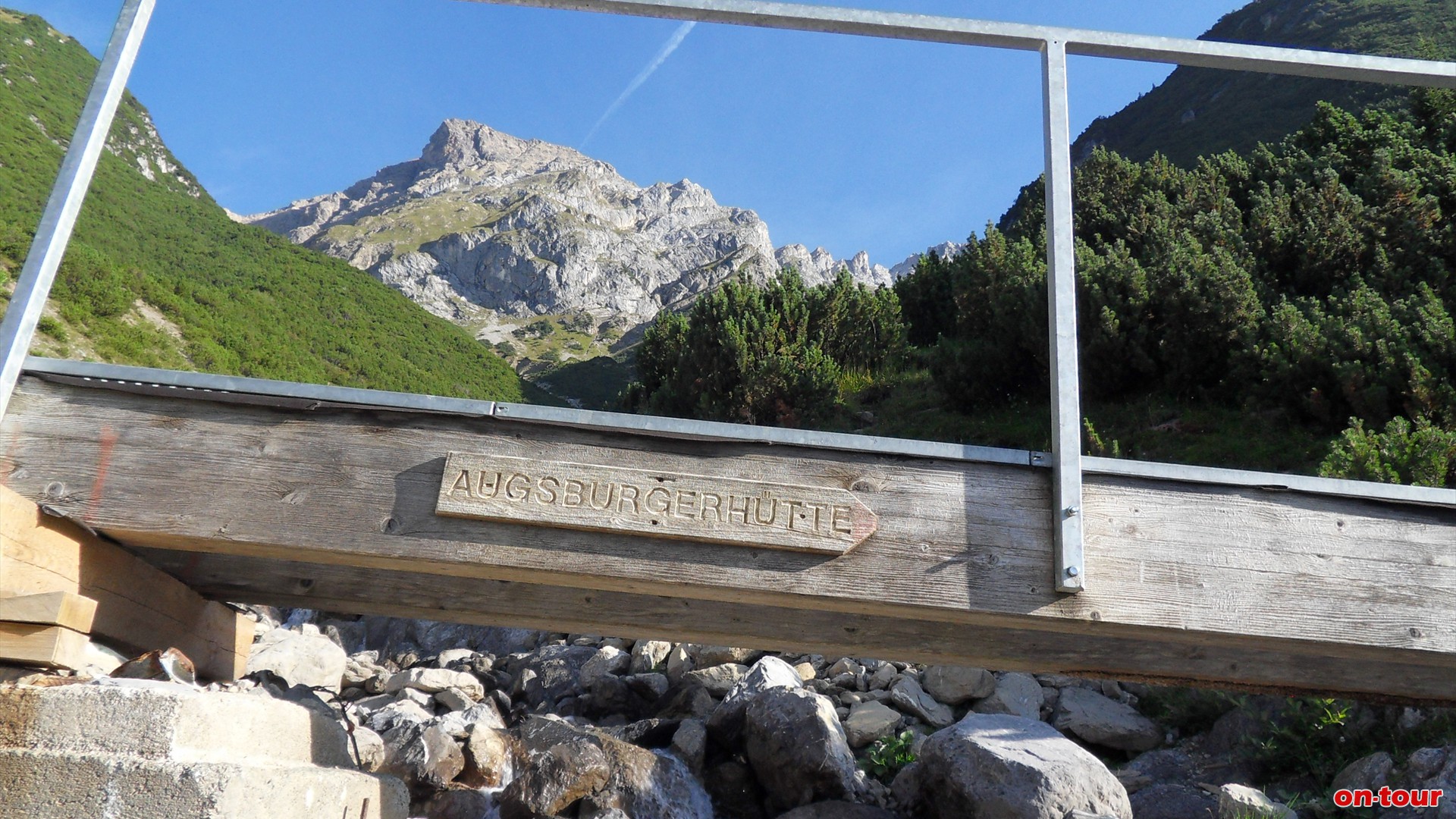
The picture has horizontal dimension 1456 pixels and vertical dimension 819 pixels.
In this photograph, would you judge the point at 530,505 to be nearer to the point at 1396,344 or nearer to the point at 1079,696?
the point at 1079,696

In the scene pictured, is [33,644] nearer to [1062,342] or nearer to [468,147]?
[1062,342]

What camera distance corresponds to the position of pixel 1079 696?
6.28m

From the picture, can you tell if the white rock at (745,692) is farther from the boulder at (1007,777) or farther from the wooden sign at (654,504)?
the wooden sign at (654,504)

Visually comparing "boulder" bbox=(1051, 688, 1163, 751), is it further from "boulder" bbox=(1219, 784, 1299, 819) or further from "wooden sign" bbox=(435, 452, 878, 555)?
"wooden sign" bbox=(435, 452, 878, 555)

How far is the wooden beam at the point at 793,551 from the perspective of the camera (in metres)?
2.10

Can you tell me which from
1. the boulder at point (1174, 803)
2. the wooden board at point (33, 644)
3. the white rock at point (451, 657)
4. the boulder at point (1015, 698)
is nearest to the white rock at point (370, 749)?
the white rock at point (451, 657)

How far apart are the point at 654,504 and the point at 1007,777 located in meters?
3.21

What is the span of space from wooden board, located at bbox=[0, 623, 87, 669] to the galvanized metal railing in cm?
51

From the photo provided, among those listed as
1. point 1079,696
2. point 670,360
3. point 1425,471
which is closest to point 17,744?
point 1079,696

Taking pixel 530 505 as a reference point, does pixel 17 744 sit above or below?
below

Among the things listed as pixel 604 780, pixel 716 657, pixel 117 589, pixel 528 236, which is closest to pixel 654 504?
pixel 117 589

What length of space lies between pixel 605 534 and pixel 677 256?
123 metres

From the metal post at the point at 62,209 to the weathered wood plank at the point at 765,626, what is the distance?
820mm

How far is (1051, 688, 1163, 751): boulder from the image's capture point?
19.2 feet
